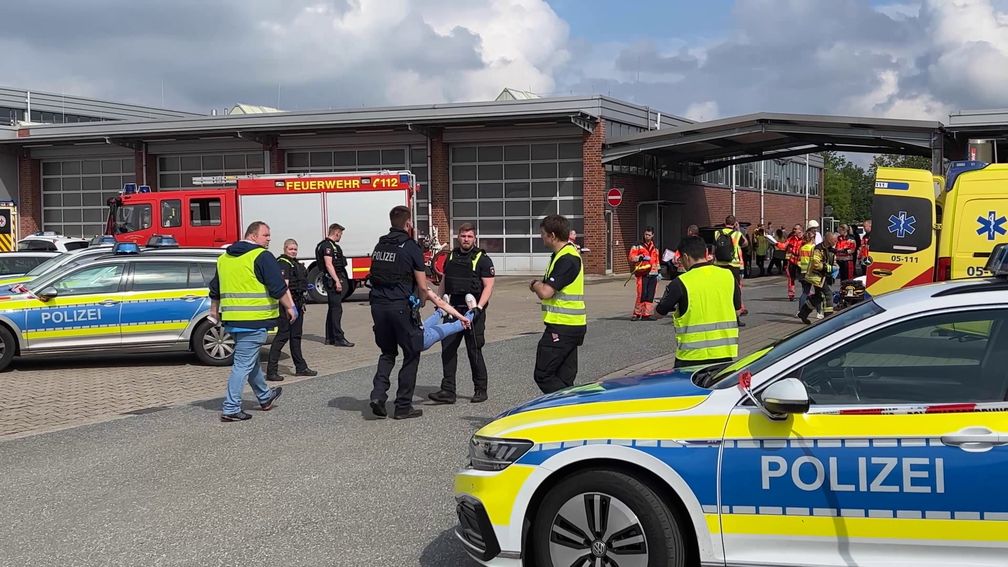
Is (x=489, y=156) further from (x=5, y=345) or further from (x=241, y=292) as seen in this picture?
(x=241, y=292)

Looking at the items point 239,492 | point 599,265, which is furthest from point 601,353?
point 599,265

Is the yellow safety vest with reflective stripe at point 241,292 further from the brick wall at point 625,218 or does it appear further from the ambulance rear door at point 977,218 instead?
the brick wall at point 625,218

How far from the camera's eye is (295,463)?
23.2 ft

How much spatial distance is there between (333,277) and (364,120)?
60.7 feet

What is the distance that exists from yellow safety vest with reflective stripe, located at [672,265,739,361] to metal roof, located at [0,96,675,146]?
2276cm

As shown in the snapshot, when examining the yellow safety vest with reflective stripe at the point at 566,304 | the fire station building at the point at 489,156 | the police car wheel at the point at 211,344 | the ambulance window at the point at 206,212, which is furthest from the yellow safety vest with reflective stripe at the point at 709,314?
the fire station building at the point at 489,156

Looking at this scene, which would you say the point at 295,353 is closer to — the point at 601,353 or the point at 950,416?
the point at 601,353

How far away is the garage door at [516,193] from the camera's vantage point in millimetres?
31047

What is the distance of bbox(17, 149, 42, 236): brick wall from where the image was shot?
37.9 m

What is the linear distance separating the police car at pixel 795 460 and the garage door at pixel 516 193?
26690 mm

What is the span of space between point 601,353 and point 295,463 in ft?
20.6

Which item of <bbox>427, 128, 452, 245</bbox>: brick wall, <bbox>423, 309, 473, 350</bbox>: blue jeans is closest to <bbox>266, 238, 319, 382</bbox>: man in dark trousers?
<bbox>423, 309, 473, 350</bbox>: blue jeans

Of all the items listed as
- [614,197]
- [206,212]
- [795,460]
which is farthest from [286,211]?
[795,460]

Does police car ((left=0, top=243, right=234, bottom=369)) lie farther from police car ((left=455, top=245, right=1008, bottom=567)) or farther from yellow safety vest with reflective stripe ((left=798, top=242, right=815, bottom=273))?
yellow safety vest with reflective stripe ((left=798, top=242, right=815, bottom=273))
